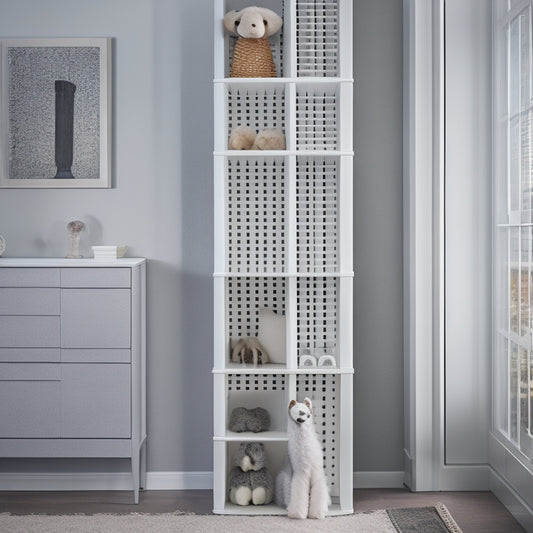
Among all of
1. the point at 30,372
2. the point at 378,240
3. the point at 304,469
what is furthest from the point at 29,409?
the point at 378,240

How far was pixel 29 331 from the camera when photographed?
2770 mm

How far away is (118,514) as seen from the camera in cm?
272

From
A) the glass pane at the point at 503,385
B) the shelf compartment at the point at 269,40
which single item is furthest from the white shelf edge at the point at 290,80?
the glass pane at the point at 503,385

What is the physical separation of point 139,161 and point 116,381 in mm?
1033

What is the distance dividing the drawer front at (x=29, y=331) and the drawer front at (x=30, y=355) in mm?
17

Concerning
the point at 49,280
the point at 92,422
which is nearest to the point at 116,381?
the point at 92,422

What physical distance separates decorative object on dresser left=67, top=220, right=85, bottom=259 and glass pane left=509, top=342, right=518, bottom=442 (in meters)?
1.96

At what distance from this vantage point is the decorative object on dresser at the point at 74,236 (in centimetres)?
294

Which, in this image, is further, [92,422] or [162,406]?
[162,406]

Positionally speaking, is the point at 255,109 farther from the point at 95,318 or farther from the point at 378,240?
the point at 95,318

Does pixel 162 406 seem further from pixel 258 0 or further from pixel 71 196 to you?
pixel 258 0

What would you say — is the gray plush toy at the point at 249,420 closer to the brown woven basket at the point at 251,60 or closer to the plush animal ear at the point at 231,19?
the brown woven basket at the point at 251,60

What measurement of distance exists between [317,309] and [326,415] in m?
0.47

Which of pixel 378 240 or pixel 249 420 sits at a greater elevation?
pixel 378 240
